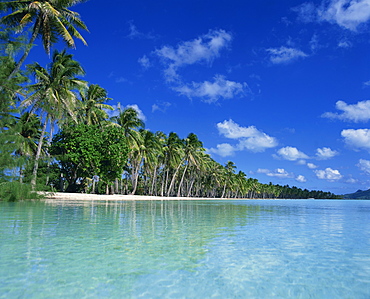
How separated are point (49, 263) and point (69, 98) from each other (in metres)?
22.7

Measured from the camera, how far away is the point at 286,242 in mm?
6684

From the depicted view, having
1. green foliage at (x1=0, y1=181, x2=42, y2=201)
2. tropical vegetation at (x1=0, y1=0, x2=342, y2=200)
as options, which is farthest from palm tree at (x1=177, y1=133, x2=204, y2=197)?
green foliage at (x1=0, y1=181, x2=42, y2=201)

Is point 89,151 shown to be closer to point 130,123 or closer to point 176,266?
point 130,123

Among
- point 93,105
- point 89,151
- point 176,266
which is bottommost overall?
point 176,266

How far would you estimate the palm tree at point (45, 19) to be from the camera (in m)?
18.5

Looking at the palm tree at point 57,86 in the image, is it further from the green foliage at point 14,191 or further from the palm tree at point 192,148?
the palm tree at point 192,148

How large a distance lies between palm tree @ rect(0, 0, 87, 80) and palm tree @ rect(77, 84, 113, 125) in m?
12.4

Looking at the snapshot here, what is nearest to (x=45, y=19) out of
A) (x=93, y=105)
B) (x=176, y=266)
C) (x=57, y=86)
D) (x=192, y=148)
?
(x=57, y=86)

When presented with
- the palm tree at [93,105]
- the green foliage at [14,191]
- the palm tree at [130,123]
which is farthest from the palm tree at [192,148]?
the green foliage at [14,191]

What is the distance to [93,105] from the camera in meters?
33.9

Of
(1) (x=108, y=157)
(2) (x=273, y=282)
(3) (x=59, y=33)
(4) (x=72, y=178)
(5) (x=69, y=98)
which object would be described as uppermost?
(3) (x=59, y=33)

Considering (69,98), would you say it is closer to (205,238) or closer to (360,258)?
(205,238)

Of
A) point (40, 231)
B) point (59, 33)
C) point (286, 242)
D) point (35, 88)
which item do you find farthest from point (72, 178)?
point (286, 242)

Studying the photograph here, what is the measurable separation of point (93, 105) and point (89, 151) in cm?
671
